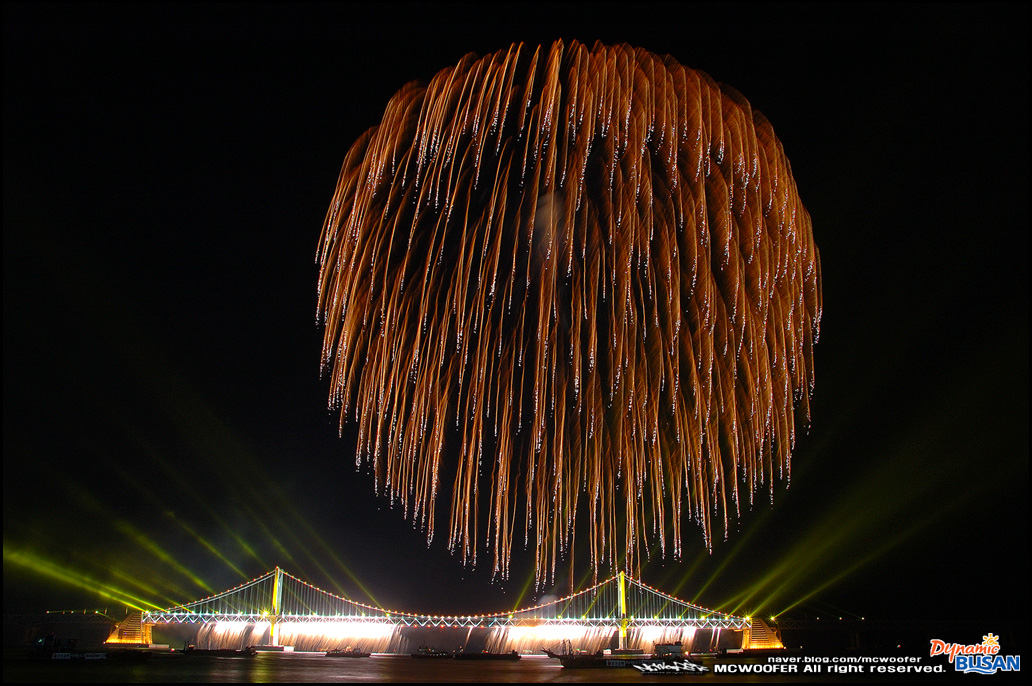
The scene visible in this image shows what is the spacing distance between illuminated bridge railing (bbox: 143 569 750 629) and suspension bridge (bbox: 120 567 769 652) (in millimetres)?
100

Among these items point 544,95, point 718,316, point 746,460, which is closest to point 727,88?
point 544,95

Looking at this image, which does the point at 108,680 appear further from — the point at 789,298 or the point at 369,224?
the point at 789,298

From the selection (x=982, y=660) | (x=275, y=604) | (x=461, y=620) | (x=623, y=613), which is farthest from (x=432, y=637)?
(x=982, y=660)

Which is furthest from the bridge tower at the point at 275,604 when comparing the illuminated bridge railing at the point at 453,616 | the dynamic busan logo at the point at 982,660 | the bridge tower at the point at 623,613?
the dynamic busan logo at the point at 982,660

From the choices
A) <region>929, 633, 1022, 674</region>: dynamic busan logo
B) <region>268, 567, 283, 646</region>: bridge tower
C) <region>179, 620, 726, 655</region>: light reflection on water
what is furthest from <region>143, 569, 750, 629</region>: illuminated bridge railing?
<region>929, 633, 1022, 674</region>: dynamic busan logo

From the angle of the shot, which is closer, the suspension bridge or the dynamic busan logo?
the dynamic busan logo

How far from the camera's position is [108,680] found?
20.4m

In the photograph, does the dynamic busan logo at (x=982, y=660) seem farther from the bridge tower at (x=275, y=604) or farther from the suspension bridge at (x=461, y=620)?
the bridge tower at (x=275, y=604)

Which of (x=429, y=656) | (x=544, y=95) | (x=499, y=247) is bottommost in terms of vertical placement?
(x=429, y=656)

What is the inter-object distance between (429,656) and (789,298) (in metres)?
41.5

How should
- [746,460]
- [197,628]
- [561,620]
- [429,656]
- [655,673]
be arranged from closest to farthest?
[746,460]
[655,673]
[429,656]
[561,620]
[197,628]

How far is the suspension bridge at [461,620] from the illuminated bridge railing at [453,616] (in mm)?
100

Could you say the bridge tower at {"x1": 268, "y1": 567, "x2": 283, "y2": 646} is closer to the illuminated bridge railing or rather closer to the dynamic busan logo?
the illuminated bridge railing

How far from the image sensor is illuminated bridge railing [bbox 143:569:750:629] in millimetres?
73500
